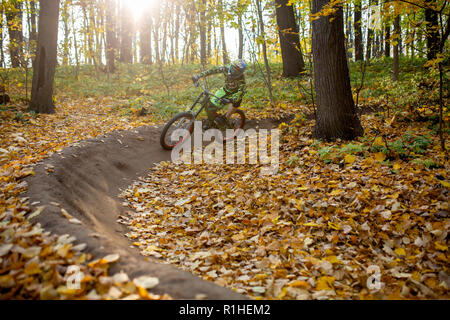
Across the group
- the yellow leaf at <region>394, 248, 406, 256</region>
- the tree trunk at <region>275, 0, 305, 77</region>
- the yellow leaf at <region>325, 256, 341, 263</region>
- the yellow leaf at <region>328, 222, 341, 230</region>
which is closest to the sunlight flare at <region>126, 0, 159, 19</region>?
the tree trunk at <region>275, 0, 305, 77</region>

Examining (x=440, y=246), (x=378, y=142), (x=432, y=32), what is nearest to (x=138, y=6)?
(x=432, y=32)

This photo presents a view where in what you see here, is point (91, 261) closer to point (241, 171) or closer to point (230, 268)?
point (230, 268)

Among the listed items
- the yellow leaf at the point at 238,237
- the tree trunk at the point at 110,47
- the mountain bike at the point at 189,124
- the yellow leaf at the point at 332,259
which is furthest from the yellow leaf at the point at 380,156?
the tree trunk at the point at 110,47

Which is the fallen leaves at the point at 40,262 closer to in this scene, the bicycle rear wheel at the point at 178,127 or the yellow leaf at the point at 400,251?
the yellow leaf at the point at 400,251

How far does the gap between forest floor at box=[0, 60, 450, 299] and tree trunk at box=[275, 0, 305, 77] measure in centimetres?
586

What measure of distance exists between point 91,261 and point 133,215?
2000mm

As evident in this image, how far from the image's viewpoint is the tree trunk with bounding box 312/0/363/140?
5512 mm

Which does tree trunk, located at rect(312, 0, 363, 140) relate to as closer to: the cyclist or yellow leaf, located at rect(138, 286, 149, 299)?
the cyclist

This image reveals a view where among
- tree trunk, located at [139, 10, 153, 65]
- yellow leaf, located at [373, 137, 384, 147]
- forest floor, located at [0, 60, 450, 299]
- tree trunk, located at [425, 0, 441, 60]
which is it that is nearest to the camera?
forest floor, located at [0, 60, 450, 299]

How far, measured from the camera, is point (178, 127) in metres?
6.86

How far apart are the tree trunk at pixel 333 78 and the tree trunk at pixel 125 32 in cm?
1688

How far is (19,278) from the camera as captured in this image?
1984 mm

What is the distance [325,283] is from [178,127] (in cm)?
523
